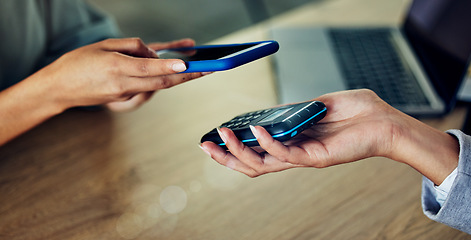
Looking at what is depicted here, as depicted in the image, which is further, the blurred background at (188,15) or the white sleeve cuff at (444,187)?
the blurred background at (188,15)

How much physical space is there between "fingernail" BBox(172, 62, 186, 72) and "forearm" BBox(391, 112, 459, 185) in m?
0.30

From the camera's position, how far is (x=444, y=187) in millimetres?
491

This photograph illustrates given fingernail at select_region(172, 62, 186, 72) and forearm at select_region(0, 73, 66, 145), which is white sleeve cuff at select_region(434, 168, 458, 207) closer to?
fingernail at select_region(172, 62, 186, 72)

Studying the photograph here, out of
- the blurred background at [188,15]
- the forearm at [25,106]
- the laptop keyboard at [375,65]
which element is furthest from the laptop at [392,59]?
the blurred background at [188,15]

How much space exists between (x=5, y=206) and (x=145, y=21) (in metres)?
1.80

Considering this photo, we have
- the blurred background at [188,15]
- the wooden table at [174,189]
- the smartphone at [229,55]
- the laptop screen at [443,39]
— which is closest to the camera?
the smartphone at [229,55]

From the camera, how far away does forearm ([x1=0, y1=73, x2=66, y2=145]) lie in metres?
0.58

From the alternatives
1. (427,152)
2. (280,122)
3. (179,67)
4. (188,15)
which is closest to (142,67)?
(179,67)

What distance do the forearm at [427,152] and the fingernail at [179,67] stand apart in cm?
30

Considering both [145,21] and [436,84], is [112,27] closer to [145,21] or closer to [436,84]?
[436,84]

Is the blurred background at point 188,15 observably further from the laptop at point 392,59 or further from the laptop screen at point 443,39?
the laptop screen at point 443,39

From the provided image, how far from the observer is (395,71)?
801 mm

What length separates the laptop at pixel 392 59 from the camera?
2.30 ft

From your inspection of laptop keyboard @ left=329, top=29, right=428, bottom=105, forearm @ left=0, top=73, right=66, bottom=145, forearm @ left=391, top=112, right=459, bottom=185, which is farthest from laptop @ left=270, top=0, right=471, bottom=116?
forearm @ left=0, top=73, right=66, bottom=145
